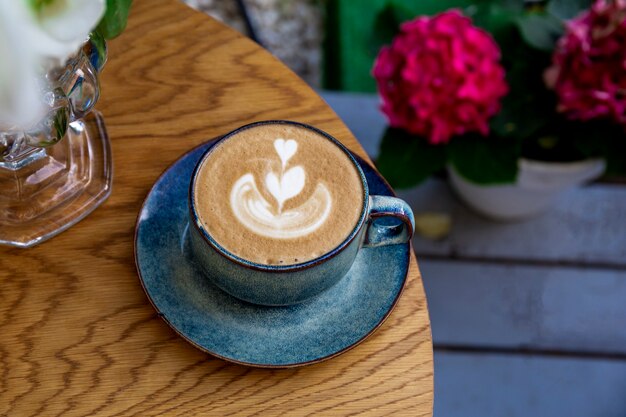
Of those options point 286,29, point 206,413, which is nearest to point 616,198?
point 286,29

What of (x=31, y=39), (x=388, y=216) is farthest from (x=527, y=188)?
(x=31, y=39)

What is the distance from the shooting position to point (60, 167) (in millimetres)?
679

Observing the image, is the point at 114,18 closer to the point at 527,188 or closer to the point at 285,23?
the point at 527,188

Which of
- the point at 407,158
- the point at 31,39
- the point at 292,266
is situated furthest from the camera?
the point at 407,158

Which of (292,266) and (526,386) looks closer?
(292,266)

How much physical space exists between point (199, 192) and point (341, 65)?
2.63 ft

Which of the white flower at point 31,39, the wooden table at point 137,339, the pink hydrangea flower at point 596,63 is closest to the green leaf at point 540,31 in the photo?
the pink hydrangea flower at point 596,63

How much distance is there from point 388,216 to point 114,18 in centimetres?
24

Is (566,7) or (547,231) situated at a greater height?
(566,7)

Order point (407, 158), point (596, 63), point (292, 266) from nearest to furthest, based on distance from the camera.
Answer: point (292, 266), point (596, 63), point (407, 158)

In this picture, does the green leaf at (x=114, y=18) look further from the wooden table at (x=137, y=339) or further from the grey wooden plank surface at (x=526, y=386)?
the grey wooden plank surface at (x=526, y=386)

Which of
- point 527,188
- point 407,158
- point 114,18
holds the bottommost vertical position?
point 527,188

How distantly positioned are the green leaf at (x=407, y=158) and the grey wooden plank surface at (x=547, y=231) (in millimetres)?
239

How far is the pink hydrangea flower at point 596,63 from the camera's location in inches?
33.7
